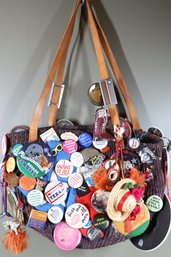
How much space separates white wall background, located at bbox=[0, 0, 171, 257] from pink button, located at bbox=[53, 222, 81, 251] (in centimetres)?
24

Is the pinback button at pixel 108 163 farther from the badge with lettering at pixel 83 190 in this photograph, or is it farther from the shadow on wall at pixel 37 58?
the shadow on wall at pixel 37 58

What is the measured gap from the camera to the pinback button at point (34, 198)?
0.61m

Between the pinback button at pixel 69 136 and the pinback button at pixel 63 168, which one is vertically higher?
the pinback button at pixel 69 136

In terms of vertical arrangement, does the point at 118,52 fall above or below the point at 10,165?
above

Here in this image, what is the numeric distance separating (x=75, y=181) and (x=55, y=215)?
8cm

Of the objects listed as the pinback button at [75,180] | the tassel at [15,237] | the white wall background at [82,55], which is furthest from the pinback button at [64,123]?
the tassel at [15,237]

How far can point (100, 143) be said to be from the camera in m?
0.62

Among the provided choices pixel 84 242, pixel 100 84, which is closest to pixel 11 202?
pixel 84 242

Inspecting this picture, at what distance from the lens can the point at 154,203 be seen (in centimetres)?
61

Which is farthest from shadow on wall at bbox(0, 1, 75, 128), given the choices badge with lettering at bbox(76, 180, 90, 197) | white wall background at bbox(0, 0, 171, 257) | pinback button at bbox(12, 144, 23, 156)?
badge with lettering at bbox(76, 180, 90, 197)

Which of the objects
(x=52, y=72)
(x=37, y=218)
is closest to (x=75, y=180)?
(x=37, y=218)

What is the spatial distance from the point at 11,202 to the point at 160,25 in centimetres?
49

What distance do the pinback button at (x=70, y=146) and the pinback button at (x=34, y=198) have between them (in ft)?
0.33

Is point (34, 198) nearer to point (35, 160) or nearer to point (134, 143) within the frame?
point (35, 160)
